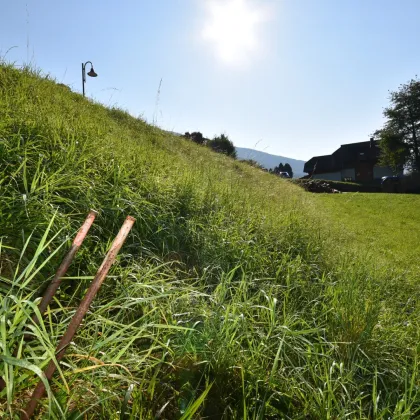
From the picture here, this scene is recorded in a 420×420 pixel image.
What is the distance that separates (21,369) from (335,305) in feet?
5.68

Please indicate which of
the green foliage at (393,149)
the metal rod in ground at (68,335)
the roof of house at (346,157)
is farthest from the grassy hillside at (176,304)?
the roof of house at (346,157)

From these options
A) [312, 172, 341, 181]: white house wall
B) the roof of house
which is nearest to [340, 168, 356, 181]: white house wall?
the roof of house

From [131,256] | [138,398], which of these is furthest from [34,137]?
[138,398]

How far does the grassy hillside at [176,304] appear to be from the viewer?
49.3 inches

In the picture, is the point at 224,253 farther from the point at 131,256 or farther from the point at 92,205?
the point at 92,205

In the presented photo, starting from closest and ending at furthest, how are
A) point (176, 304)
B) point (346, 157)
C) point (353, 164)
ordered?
point (176, 304) → point (353, 164) → point (346, 157)

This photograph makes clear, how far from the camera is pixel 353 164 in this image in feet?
159

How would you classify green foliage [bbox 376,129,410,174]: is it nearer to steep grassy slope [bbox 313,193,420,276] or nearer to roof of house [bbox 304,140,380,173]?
roof of house [bbox 304,140,380,173]

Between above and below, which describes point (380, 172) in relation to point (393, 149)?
below

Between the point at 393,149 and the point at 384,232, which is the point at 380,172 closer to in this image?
the point at 393,149

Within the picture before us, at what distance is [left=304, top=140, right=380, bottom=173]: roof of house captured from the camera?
47375 millimetres

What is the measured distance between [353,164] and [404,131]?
11199 mm

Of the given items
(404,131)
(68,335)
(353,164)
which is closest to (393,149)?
(404,131)

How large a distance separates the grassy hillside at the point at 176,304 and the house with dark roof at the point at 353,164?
45.0 meters
